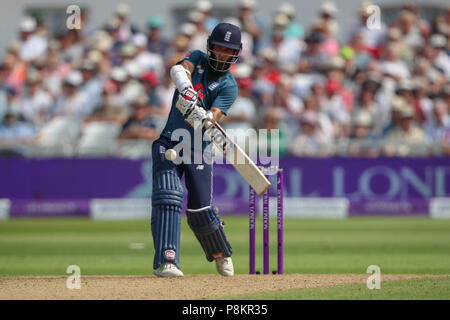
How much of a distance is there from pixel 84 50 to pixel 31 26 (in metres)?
1.17

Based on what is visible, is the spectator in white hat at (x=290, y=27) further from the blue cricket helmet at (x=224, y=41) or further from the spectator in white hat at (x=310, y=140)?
the blue cricket helmet at (x=224, y=41)

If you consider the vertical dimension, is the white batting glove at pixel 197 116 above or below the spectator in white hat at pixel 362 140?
below

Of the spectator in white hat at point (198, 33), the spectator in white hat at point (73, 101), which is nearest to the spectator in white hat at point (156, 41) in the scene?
the spectator in white hat at point (198, 33)

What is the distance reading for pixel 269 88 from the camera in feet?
50.3

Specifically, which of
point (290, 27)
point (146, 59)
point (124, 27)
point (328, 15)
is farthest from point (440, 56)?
point (124, 27)

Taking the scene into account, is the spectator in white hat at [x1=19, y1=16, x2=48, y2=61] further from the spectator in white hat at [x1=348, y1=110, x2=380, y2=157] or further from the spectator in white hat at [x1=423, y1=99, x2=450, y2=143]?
the spectator in white hat at [x1=423, y1=99, x2=450, y2=143]

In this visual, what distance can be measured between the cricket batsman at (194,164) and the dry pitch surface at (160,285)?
0.25m

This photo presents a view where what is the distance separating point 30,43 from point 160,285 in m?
11.4

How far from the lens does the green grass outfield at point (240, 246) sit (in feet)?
28.4

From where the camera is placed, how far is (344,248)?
10.6 meters

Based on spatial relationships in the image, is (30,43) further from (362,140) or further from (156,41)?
(362,140)

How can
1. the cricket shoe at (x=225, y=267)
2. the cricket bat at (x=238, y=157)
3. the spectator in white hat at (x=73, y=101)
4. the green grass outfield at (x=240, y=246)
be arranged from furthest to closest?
1. the spectator in white hat at (x=73, y=101)
2. the green grass outfield at (x=240, y=246)
3. the cricket shoe at (x=225, y=267)
4. the cricket bat at (x=238, y=157)
